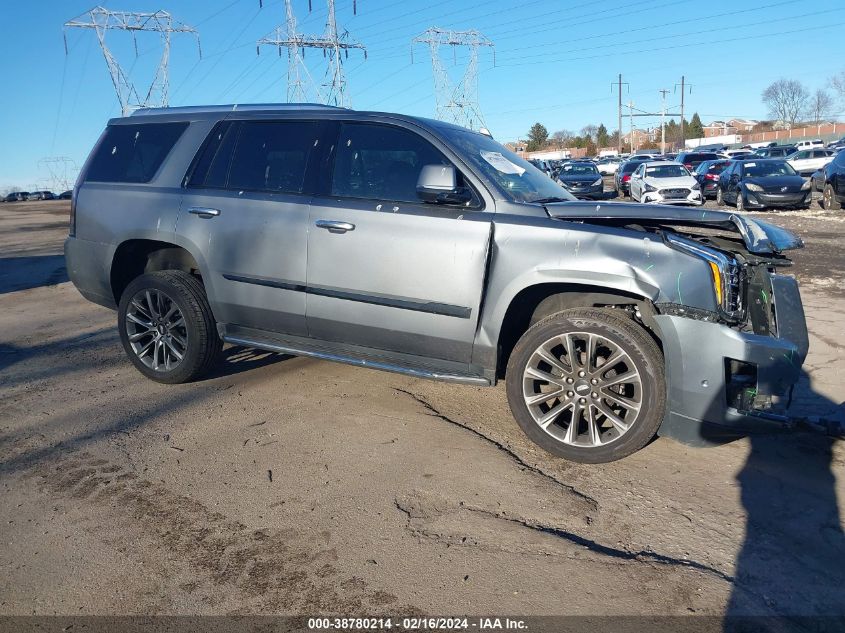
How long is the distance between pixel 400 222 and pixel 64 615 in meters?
2.61

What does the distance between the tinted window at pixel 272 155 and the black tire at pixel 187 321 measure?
2.64 feet

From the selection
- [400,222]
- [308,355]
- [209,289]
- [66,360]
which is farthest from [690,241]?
[66,360]

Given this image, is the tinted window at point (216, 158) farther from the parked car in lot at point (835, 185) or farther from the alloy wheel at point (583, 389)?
the parked car in lot at point (835, 185)

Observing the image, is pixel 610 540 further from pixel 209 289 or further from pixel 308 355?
pixel 209 289

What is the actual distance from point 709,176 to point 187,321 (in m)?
22.7

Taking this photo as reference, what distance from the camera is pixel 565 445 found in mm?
3842

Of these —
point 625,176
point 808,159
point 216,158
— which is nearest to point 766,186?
point 625,176

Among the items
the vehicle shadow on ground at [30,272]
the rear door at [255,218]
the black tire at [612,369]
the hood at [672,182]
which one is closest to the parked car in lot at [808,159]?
the hood at [672,182]

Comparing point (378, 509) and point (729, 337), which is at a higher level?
point (729, 337)

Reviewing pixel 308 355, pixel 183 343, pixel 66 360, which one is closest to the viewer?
pixel 308 355

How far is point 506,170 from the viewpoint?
4.54m

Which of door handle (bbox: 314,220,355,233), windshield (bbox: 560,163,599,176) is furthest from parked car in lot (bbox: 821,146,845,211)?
door handle (bbox: 314,220,355,233)

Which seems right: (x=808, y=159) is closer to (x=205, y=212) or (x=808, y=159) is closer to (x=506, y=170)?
(x=506, y=170)

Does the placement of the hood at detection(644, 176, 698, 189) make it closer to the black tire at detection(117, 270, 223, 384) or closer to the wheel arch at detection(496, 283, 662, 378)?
the wheel arch at detection(496, 283, 662, 378)
